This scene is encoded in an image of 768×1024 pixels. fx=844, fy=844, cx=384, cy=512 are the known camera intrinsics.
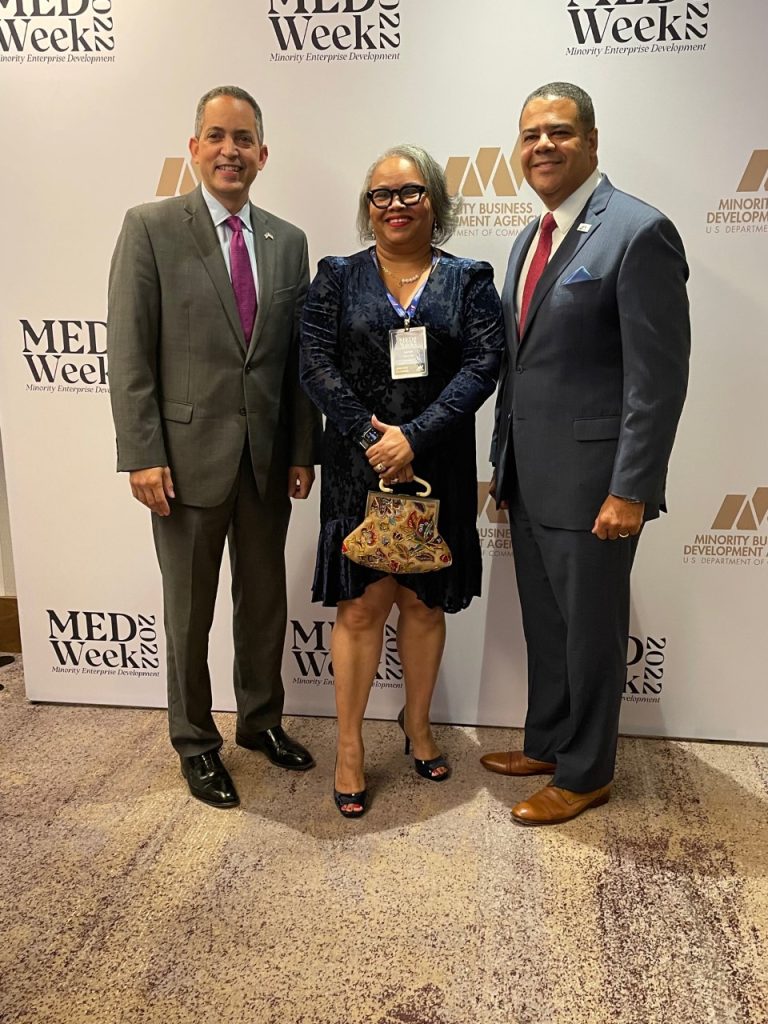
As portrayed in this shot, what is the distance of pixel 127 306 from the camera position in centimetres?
210

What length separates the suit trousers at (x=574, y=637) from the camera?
211 centimetres

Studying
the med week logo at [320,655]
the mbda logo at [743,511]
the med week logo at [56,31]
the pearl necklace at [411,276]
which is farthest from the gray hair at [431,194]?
the med week logo at [320,655]

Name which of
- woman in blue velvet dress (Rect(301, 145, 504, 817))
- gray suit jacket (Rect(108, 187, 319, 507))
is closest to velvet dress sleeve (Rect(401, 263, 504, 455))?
woman in blue velvet dress (Rect(301, 145, 504, 817))

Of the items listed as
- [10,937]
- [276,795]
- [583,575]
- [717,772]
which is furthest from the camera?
[717,772]

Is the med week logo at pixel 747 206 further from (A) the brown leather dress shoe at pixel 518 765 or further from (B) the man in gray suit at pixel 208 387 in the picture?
(A) the brown leather dress shoe at pixel 518 765

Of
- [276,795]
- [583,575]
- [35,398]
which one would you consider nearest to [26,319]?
[35,398]

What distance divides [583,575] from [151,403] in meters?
1.17

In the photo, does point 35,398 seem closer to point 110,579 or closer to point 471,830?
point 110,579

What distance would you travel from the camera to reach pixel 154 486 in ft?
7.11

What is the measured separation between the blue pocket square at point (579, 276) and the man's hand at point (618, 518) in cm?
51

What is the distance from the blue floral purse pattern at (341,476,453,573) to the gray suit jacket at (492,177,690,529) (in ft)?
0.95

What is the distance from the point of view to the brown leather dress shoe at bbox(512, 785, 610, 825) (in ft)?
7.36

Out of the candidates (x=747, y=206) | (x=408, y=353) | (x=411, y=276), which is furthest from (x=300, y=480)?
(x=747, y=206)

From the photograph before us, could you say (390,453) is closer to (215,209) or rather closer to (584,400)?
(584,400)
